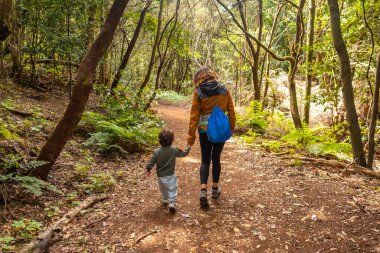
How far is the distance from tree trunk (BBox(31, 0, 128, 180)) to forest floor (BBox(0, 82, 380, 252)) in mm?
735

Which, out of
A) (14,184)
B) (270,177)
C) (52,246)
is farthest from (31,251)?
(270,177)

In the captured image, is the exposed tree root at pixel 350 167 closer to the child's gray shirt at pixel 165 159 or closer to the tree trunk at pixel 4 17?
the child's gray shirt at pixel 165 159

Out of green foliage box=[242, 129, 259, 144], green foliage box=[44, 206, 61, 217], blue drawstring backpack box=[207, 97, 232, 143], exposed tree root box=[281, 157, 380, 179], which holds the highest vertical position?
blue drawstring backpack box=[207, 97, 232, 143]

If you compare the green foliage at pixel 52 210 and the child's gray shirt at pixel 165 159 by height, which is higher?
the child's gray shirt at pixel 165 159

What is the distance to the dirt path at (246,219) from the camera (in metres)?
3.89

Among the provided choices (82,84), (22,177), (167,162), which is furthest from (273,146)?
(22,177)

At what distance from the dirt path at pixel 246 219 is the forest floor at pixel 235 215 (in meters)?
0.01

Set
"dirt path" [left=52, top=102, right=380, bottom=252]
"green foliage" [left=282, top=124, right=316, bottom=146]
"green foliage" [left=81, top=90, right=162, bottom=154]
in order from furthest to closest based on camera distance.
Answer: "green foliage" [left=282, top=124, right=316, bottom=146] < "green foliage" [left=81, top=90, right=162, bottom=154] < "dirt path" [left=52, top=102, right=380, bottom=252]

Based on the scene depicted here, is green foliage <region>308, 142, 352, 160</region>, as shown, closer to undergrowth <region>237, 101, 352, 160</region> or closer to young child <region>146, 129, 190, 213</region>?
undergrowth <region>237, 101, 352, 160</region>

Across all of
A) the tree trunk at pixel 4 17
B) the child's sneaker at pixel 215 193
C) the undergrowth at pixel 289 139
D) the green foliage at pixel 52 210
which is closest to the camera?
the green foliage at pixel 52 210

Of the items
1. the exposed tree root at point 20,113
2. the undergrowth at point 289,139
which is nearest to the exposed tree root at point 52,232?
the exposed tree root at point 20,113

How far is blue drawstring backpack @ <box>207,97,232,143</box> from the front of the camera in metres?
4.57

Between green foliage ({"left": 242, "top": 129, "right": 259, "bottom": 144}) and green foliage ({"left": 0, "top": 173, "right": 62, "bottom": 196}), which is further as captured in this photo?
green foliage ({"left": 242, "top": 129, "right": 259, "bottom": 144})

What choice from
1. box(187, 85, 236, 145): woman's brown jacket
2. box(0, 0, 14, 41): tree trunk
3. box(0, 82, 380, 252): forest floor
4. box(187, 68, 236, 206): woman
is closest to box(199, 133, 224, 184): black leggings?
box(187, 68, 236, 206): woman
